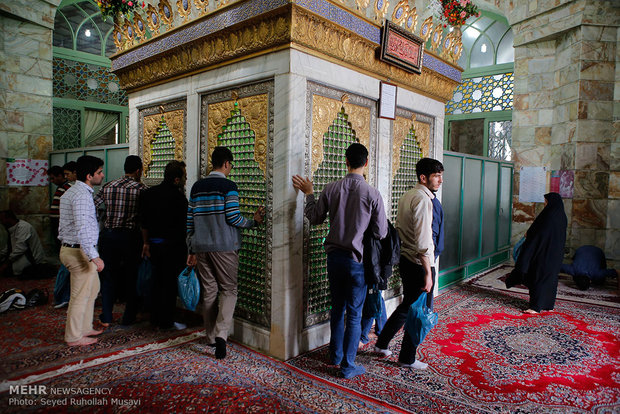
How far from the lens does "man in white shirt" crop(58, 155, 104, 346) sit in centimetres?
288

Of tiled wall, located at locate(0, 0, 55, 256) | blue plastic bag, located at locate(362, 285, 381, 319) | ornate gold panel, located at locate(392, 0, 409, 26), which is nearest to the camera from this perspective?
blue plastic bag, located at locate(362, 285, 381, 319)

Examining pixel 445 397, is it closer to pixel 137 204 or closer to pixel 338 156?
pixel 338 156

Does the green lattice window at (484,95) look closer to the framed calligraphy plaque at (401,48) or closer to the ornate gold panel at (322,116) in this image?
the framed calligraphy plaque at (401,48)

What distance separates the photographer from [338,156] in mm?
3307

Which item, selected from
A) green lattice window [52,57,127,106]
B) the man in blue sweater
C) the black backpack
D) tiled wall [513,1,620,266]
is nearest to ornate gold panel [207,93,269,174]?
the man in blue sweater

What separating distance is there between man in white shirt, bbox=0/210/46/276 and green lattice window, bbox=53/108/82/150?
7.05ft

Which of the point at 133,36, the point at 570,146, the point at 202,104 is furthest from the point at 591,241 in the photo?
the point at 133,36

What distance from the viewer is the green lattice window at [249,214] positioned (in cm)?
309

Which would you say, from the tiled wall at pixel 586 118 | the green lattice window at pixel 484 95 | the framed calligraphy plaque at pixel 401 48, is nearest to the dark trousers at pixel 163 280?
the framed calligraphy plaque at pixel 401 48

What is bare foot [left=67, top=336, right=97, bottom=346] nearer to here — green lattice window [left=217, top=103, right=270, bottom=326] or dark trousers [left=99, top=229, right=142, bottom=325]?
dark trousers [left=99, top=229, right=142, bottom=325]

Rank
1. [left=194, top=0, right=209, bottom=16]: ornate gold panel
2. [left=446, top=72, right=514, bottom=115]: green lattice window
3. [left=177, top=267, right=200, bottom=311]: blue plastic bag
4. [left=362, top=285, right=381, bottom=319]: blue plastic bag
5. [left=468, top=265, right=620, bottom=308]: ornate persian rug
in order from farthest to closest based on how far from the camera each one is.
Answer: [left=446, top=72, right=514, bottom=115]: green lattice window → [left=468, top=265, right=620, bottom=308]: ornate persian rug → [left=194, top=0, right=209, bottom=16]: ornate gold panel → [left=362, top=285, right=381, bottom=319]: blue plastic bag → [left=177, top=267, right=200, bottom=311]: blue plastic bag

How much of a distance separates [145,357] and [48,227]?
4.69 m

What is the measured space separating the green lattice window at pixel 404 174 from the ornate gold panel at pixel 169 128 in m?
2.04

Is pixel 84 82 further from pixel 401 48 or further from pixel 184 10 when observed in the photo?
pixel 401 48
